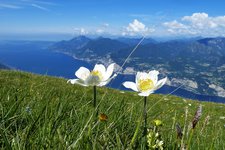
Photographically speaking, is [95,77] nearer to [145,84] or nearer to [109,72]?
[109,72]

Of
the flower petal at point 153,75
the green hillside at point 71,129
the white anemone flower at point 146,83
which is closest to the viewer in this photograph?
the green hillside at point 71,129

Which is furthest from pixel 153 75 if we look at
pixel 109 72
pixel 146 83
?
pixel 109 72

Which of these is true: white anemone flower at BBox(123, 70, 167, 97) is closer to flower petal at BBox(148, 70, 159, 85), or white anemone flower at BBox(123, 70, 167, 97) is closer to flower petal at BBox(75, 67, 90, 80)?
flower petal at BBox(148, 70, 159, 85)

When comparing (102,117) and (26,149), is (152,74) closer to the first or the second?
(102,117)

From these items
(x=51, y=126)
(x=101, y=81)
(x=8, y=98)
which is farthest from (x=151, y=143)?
(x=8, y=98)

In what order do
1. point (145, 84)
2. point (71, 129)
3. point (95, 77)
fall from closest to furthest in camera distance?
1. point (145, 84)
2. point (95, 77)
3. point (71, 129)

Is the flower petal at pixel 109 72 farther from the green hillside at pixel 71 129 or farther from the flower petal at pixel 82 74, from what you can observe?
the green hillside at pixel 71 129

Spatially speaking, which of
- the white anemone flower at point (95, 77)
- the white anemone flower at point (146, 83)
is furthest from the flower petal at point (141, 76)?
the white anemone flower at point (95, 77)
